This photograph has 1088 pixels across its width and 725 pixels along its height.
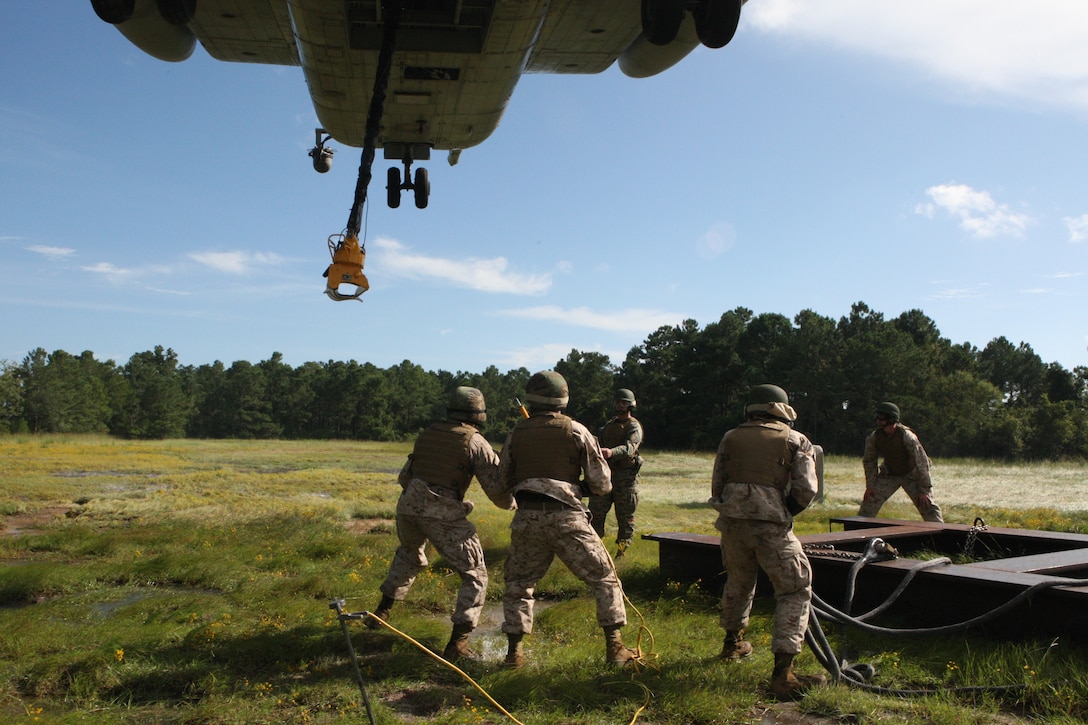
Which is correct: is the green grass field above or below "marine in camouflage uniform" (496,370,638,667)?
below

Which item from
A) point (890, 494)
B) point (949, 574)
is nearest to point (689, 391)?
point (890, 494)

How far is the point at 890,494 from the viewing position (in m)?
10.5

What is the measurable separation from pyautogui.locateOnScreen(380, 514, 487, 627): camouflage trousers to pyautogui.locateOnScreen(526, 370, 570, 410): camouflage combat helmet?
1074 millimetres

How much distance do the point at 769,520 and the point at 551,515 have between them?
1468 millimetres

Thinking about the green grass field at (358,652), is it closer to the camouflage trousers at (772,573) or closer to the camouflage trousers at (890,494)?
the camouflage trousers at (772,573)

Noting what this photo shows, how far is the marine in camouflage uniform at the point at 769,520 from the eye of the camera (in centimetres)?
496

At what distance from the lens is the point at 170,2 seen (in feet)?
27.4

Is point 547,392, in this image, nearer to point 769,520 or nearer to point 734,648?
point 769,520

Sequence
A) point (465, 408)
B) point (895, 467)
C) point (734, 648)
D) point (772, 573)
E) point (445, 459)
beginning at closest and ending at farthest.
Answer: point (772, 573) < point (734, 648) < point (445, 459) < point (465, 408) < point (895, 467)

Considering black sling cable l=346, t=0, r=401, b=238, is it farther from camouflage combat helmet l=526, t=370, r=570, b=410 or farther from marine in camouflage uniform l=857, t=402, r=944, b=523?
marine in camouflage uniform l=857, t=402, r=944, b=523

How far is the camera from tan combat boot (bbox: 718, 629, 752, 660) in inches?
217

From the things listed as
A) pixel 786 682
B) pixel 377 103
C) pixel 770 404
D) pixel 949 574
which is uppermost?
pixel 377 103

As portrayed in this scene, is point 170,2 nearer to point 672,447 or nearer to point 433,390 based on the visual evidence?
point 672,447

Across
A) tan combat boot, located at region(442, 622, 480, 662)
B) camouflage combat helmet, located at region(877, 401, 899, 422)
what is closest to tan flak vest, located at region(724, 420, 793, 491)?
tan combat boot, located at region(442, 622, 480, 662)
